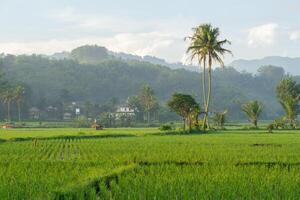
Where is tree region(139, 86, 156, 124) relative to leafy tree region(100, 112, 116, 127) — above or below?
above

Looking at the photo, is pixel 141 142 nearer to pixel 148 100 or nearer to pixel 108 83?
pixel 148 100

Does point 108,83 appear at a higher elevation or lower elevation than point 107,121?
higher

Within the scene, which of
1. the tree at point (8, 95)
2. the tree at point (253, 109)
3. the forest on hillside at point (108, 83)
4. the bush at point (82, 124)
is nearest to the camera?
the tree at point (253, 109)

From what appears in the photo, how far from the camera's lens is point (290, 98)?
220 feet

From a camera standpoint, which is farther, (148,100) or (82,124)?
(148,100)

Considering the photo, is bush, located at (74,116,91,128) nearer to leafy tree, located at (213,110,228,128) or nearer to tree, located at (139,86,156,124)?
tree, located at (139,86,156,124)

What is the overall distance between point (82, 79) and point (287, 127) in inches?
3934

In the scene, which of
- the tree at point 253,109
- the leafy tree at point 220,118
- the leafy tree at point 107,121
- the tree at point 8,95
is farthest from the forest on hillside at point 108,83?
the tree at point 253,109

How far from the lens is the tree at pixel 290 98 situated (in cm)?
6606

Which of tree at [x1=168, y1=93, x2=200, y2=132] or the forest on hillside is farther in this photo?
the forest on hillside

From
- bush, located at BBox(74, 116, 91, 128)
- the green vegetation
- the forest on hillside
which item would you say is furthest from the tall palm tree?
the forest on hillside

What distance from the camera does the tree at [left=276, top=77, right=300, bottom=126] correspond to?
66062 mm

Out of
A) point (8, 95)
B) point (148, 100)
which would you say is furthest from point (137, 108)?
point (8, 95)

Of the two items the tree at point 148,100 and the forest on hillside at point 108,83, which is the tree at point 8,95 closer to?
the forest on hillside at point 108,83
